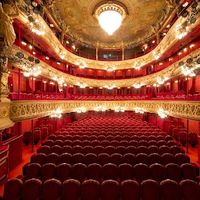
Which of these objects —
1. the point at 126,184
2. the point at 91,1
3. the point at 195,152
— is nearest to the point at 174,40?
the point at 91,1

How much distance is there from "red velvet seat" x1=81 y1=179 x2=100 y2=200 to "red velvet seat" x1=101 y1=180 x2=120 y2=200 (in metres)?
0.14

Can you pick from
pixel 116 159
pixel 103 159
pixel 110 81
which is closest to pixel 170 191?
pixel 116 159

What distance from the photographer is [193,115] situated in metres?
9.13

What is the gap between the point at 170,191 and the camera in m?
4.90

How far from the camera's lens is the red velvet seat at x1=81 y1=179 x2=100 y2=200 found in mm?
4988

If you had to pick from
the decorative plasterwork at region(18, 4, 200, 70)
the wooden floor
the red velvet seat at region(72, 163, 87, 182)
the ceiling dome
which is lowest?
the wooden floor

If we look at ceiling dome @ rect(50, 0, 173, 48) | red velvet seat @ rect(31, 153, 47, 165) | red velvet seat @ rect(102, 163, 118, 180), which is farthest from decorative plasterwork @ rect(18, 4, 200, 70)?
red velvet seat @ rect(102, 163, 118, 180)

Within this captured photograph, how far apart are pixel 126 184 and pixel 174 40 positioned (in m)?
10.9

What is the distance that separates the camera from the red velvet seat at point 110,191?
16.3 ft

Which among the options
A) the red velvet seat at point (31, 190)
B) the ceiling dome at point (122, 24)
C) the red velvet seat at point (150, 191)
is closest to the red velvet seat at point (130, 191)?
the red velvet seat at point (150, 191)

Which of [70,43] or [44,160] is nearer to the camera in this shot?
[44,160]

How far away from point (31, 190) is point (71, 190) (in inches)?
40.8

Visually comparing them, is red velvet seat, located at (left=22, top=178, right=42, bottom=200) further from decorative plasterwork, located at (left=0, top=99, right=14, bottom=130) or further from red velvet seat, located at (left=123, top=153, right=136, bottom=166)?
red velvet seat, located at (left=123, top=153, right=136, bottom=166)

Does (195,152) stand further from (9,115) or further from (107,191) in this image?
(9,115)
